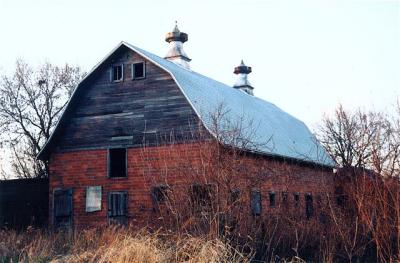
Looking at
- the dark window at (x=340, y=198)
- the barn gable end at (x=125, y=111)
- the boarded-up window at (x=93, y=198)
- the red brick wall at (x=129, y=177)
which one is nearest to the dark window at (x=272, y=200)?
the red brick wall at (x=129, y=177)

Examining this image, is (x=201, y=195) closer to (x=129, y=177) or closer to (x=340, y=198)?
(x=340, y=198)

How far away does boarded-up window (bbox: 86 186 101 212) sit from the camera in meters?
18.0

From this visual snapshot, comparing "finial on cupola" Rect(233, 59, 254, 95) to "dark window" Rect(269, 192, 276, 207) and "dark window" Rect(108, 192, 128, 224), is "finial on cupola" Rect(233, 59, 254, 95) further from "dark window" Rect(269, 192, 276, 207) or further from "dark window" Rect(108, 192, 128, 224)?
"dark window" Rect(108, 192, 128, 224)

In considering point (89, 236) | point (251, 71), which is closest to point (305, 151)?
point (251, 71)

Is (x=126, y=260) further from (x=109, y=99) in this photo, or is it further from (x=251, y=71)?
(x=251, y=71)

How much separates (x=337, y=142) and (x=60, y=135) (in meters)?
19.5

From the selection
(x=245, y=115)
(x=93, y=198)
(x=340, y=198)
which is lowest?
(x=93, y=198)

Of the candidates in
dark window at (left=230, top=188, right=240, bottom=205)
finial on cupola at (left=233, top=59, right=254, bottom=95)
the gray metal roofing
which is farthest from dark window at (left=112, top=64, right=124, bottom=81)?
finial on cupola at (left=233, top=59, right=254, bottom=95)

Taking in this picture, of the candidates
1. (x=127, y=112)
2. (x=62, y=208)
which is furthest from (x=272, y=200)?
(x=62, y=208)

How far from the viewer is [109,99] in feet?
60.2

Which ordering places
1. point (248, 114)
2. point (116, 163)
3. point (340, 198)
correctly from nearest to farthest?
point (340, 198) < point (116, 163) < point (248, 114)

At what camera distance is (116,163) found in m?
19.0

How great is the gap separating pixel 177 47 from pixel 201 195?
14901 millimetres

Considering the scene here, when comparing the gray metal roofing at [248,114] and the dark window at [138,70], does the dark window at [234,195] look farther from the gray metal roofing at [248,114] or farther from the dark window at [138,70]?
the dark window at [138,70]
